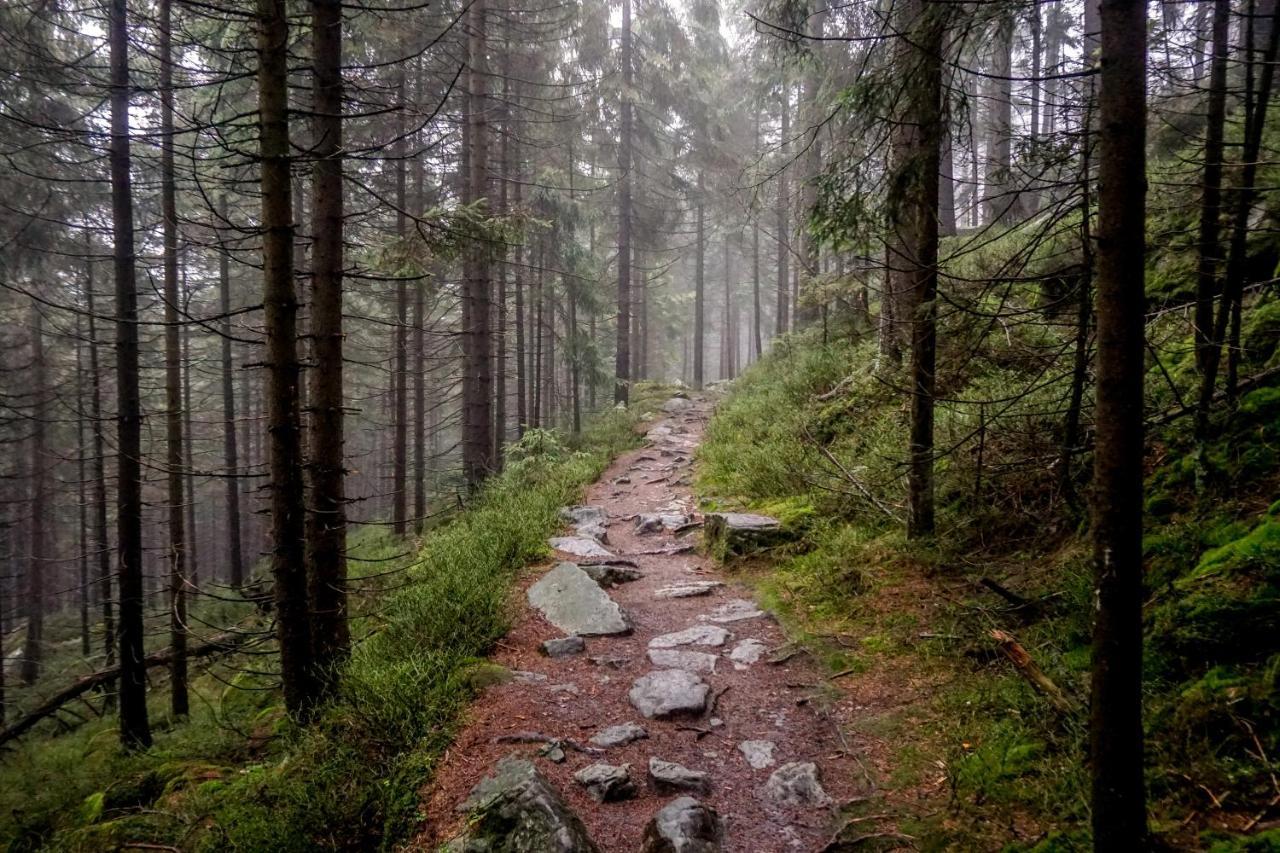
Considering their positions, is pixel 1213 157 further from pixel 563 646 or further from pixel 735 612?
pixel 563 646

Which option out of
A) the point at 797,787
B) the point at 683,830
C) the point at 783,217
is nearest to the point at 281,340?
the point at 683,830

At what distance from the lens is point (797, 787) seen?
365 centimetres

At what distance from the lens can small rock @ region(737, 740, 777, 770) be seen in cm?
396

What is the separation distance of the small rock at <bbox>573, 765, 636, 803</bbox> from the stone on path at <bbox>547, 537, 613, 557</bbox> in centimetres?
423

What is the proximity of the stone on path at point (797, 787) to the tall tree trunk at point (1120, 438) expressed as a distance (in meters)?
1.52

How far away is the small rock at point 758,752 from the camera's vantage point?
396 cm

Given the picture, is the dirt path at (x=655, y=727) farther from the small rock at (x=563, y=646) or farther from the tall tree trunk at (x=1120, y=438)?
the tall tree trunk at (x=1120, y=438)

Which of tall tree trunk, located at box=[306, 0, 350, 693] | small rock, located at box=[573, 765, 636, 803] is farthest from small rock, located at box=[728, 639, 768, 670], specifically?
tall tree trunk, located at box=[306, 0, 350, 693]

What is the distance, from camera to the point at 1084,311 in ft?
12.6

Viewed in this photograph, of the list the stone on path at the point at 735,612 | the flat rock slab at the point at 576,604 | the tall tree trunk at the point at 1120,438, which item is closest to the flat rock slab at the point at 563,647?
the flat rock slab at the point at 576,604

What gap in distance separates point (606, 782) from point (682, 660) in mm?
1763

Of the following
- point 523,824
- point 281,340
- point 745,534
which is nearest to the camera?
point 523,824

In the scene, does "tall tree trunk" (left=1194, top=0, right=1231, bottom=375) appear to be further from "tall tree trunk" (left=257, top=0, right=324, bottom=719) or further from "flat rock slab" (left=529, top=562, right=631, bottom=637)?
"tall tree trunk" (left=257, top=0, right=324, bottom=719)

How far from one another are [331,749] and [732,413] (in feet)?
37.3
